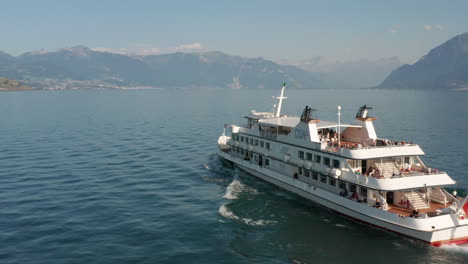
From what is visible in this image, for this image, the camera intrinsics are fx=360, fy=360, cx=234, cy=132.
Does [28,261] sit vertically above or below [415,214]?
below

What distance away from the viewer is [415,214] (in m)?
26.9

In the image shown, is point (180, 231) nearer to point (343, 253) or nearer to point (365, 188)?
point (343, 253)

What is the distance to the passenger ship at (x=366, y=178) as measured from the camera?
1056 inches

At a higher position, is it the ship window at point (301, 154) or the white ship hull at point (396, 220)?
the ship window at point (301, 154)

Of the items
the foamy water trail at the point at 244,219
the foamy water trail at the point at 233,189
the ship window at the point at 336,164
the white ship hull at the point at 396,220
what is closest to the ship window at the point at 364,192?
the white ship hull at the point at 396,220

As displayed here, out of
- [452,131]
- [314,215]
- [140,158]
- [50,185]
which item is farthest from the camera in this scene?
[452,131]


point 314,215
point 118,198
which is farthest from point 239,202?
point 118,198

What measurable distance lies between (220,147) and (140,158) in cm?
1245

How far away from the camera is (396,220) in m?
A: 27.5

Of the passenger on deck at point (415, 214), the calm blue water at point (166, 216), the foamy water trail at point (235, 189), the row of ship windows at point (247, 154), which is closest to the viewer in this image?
the calm blue water at point (166, 216)

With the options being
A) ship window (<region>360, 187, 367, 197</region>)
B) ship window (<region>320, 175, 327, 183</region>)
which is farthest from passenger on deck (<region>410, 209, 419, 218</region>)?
ship window (<region>320, 175, 327, 183</region>)

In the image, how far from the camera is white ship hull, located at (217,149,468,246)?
26.1m

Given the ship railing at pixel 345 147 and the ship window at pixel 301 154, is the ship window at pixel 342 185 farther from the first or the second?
the ship window at pixel 301 154

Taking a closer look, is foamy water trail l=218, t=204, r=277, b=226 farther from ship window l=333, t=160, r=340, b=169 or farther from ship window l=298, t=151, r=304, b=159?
ship window l=298, t=151, r=304, b=159
